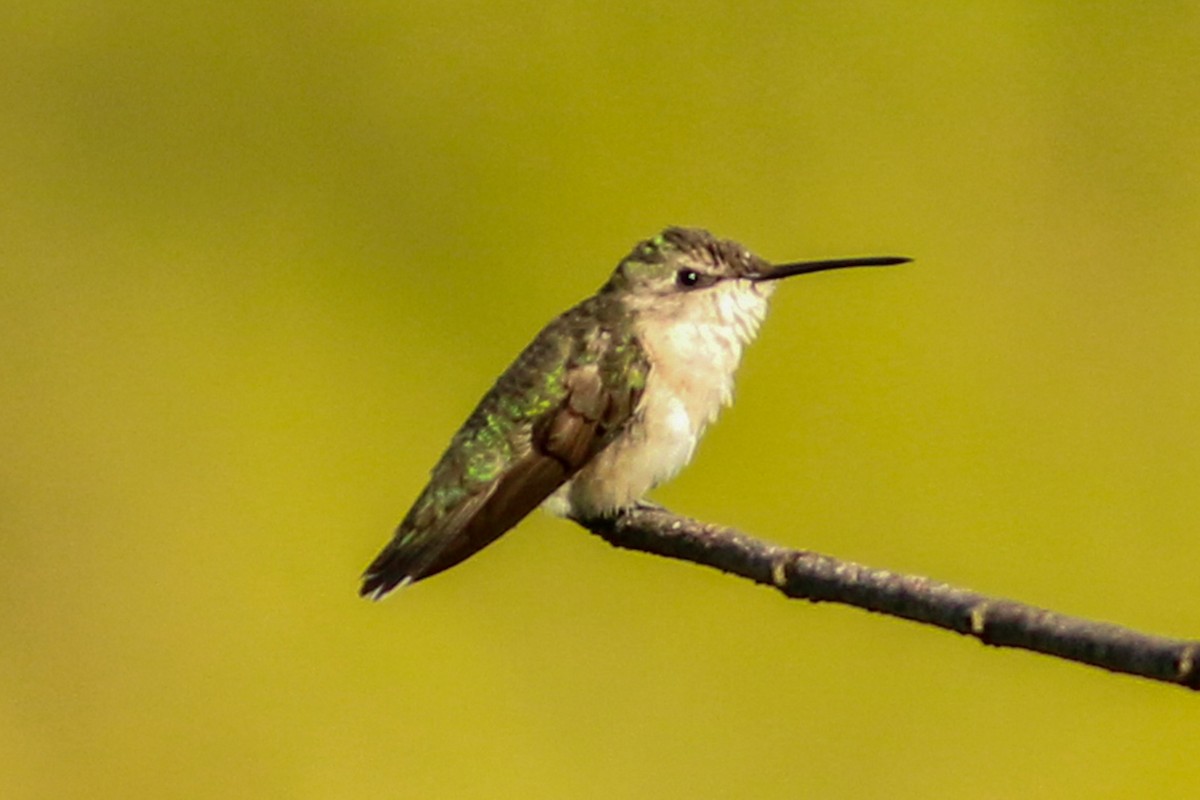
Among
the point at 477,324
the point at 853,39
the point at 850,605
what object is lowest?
the point at 850,605

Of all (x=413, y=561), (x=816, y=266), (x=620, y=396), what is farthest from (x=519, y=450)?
(x=816, y=266)

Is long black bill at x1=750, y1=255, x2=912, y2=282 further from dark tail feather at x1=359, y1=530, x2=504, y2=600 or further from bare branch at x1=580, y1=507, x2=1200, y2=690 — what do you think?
dark tail feather at x1=359, y1=530, x2=504, y2=600

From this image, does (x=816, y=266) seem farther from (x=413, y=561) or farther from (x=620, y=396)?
(x=413, y=561)

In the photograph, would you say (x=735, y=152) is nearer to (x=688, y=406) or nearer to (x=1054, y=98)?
(x=1054, y=98)

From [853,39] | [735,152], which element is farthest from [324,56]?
[853,39]

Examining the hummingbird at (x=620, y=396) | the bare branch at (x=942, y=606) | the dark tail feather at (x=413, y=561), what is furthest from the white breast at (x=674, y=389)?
the bare branch at (x=942, y=606)

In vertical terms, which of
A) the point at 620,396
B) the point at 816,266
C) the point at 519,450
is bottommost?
the point at 519,450

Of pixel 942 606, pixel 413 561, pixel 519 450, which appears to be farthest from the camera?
pixel 519 450

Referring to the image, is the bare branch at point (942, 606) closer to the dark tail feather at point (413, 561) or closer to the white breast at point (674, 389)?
the dark tail feather at point (413, 561)
